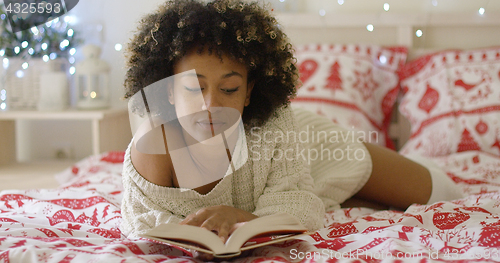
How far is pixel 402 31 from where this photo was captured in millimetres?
2129

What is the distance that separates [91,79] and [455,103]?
1.66 meters

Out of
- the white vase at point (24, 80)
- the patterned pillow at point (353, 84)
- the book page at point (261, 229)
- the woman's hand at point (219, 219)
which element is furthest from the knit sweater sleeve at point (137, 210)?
the white vase at point (24, 80)

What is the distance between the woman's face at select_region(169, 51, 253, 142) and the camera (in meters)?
0.81

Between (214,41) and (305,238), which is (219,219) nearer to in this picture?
(305,238)

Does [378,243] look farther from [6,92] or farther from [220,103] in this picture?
[6,92]

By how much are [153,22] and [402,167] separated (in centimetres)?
75

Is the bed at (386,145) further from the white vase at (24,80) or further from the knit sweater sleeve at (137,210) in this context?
the white vase at (24,80)

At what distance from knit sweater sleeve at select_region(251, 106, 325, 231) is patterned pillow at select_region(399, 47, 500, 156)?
3.15ft

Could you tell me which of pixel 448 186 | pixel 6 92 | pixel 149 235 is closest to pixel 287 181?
pixel 149 235

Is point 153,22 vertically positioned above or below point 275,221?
above

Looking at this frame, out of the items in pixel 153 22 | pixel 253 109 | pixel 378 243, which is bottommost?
pixel 378 243

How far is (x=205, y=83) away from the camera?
2.66 feet

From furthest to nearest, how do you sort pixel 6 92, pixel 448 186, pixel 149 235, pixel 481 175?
pixel 6 92 < pixel 481 175 < pixel 448 186 < pixel 149 235

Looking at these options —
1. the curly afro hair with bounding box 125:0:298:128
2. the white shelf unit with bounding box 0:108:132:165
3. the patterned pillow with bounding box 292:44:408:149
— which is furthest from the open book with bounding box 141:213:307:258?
the white shelf unit with bounding box 0:108:132:165
